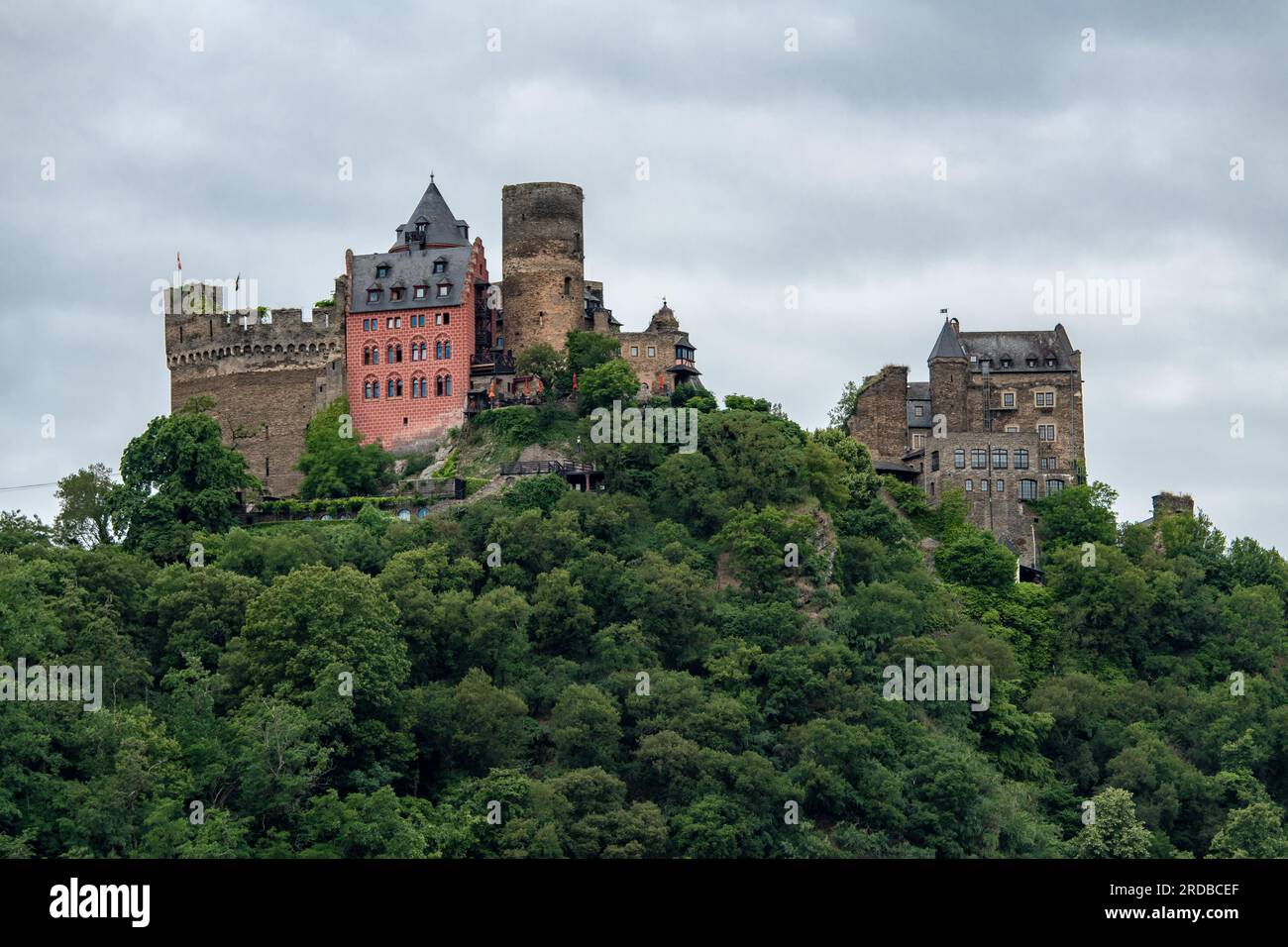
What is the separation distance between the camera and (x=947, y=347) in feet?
358

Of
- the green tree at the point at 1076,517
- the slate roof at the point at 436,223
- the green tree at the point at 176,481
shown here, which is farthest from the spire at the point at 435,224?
the green tree at the point at 1076,517

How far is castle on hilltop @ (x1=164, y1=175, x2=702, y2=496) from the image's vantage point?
10225 centimetres

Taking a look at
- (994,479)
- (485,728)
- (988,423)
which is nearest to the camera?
(485,728)

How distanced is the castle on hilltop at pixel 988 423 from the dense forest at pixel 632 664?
1734 millimetres

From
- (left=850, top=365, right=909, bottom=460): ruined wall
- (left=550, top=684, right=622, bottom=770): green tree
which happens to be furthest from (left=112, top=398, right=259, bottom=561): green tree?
(left=850, top=365, right=909, bottom=460): ruined wall

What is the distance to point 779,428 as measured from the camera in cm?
9806

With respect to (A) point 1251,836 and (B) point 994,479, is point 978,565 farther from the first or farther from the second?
(A) point 1251,836

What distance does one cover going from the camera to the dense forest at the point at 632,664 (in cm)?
7369

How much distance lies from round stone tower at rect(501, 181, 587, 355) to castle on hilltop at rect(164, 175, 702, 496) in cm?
4

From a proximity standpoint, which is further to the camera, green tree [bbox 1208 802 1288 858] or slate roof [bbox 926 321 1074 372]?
slate roof [bbox 926 321 1074 372]

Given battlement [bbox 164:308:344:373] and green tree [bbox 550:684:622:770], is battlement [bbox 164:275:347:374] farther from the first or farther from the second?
green tree [bbox 550:684:622:770]

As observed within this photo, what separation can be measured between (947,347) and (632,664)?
30316mm

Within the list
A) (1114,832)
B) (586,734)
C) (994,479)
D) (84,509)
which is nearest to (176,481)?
(84,509)
